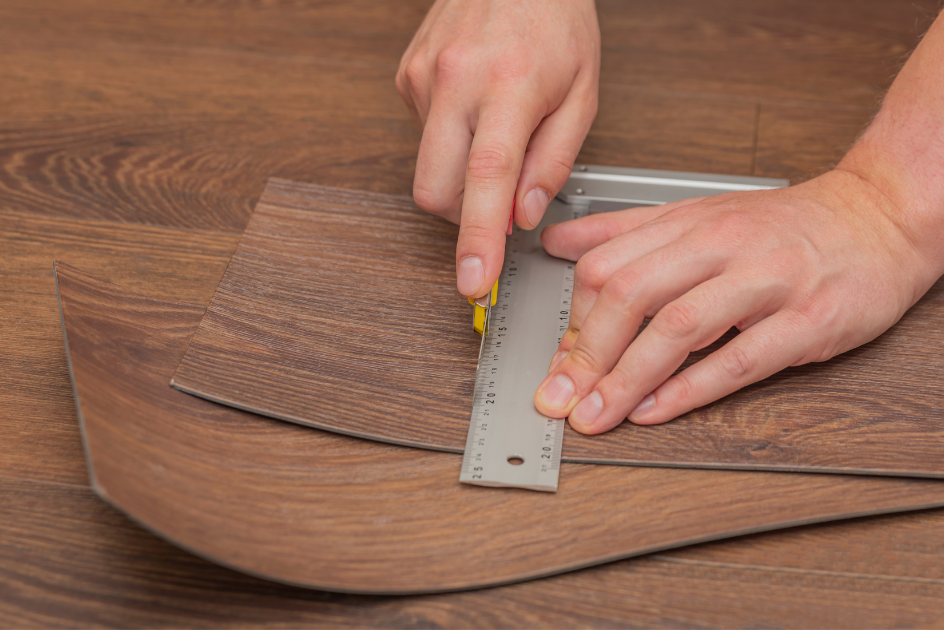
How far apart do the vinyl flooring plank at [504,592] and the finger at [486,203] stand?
0.92ft

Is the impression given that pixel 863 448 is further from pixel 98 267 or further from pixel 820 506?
pixel 98 267

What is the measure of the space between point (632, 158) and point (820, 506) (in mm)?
569

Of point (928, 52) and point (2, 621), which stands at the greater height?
point (928, 52)

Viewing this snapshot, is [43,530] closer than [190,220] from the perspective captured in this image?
Yes

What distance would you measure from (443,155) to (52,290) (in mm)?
450

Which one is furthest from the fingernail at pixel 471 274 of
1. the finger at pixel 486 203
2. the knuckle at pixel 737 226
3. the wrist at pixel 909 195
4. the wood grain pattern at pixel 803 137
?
the wood grain pattern at pixel 803 137

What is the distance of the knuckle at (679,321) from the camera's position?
640mm

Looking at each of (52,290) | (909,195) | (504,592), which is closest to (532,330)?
(504,592)

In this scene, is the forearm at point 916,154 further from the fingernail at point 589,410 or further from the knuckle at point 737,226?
the fingernail at point 589,410

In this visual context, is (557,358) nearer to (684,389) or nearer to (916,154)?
(684,389)

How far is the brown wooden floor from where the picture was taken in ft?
1.89

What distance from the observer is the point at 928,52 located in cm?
76

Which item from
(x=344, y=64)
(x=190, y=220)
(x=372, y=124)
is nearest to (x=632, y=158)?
(x=372, y=124)

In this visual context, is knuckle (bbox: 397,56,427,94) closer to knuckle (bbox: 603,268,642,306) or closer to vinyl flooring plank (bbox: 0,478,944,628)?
knuckle (bbox: 603,268,642,306)
